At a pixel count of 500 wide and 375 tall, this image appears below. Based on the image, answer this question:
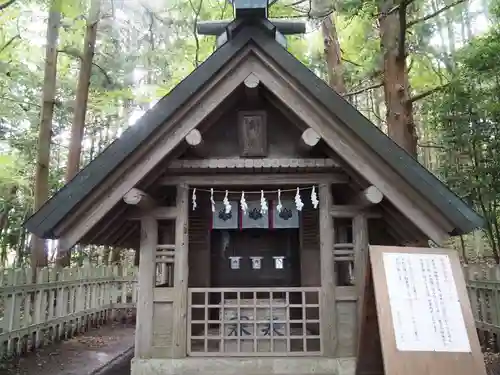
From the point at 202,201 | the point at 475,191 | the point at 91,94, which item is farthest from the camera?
the point at 91,94

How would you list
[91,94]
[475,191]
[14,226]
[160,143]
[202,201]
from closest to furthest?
[160,143], [202,201], [475,191], [91,94], [14,226]

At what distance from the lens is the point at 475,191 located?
10.8m

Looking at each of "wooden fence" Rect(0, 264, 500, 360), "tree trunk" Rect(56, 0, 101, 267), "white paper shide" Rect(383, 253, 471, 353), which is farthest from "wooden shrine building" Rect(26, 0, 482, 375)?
"tree trunk" Rect(56, 0, 101, 267)

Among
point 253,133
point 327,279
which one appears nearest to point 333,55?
point 253,133

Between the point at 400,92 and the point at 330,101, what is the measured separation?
350 centimetres

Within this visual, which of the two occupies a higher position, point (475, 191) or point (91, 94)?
point (91, 94)

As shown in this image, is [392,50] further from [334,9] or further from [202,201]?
[202,201]

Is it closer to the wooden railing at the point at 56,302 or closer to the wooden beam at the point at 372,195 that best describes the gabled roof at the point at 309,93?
the wooden beam at the point at 372,195

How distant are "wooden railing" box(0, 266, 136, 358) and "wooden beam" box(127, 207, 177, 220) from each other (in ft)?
12.6

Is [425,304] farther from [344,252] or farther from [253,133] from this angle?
[253,133]

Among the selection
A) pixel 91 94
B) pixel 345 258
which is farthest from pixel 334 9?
pixel 91 94

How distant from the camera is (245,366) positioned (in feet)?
20.7

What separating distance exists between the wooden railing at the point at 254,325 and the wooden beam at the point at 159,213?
3.76ft

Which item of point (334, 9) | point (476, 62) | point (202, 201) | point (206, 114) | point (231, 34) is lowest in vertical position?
point (202, 201)
